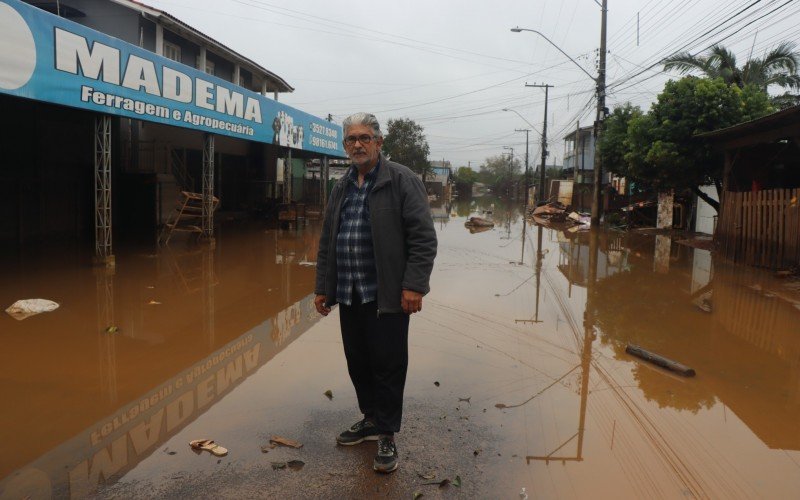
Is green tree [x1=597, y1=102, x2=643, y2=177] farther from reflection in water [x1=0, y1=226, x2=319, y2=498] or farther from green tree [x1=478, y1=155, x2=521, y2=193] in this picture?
green tree [x1=478, y1=155, x2=521, y2=193]

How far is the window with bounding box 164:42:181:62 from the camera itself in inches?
741

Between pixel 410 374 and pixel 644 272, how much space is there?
7.97 metres

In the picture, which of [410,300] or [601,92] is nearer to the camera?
[410,300]

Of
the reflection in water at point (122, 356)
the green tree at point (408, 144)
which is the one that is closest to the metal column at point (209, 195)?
the reflection in water at point (122, 356)

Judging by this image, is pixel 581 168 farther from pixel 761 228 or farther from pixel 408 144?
pixel 761 228

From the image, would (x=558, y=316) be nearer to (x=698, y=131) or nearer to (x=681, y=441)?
(x=681, y=441)

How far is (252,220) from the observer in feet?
74.9

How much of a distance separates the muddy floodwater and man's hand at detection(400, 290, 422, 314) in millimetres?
912

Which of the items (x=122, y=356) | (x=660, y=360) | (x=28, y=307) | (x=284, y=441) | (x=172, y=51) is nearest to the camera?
(x=284, y=441)

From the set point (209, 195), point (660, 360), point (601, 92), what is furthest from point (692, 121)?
point (209, 195)

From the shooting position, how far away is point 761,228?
11.4 m

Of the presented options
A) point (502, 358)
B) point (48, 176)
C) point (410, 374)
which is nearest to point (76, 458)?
point (410, 374)

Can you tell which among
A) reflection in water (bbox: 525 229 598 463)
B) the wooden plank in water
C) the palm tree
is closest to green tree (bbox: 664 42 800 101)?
the palm tree

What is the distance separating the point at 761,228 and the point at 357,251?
1092 cm
